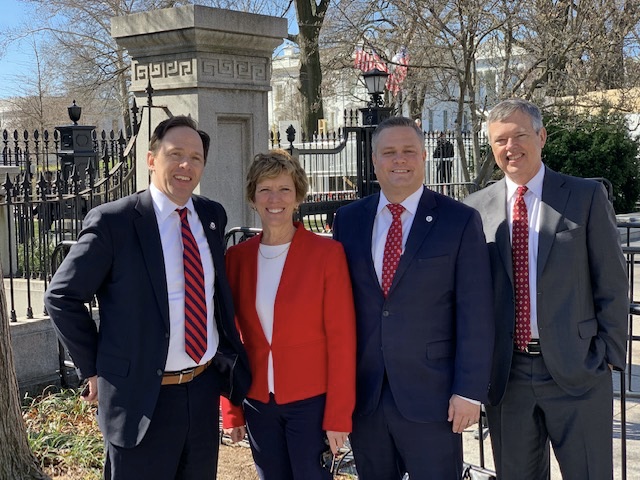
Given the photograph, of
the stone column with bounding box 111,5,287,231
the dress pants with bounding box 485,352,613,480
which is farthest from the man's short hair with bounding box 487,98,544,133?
the stone column with bounding box 111,5,287,231

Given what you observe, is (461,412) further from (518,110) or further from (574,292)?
(518,110)

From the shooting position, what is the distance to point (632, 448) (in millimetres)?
5109

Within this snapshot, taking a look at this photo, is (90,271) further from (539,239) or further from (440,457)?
(539,239)

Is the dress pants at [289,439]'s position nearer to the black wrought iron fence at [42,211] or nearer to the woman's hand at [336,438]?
the woman's hand at [336,438]

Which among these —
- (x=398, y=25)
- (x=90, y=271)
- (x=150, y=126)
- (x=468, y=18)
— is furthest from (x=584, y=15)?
(x=90, y=271)

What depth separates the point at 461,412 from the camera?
9.83ft

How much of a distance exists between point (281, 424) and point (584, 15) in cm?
1144

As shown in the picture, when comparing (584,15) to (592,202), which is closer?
(592,202)

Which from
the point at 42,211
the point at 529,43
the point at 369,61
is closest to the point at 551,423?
the point at 42,211

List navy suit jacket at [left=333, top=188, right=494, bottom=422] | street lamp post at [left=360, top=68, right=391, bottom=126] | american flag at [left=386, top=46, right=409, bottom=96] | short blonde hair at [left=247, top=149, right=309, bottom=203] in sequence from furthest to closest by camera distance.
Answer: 1. american flag at [left=386, top=46, right=409, bottom=96]
2. street lamp post at [left=360, top=68, right=391, bottom=126]
3. short blonde hair at [left=247, top=149, right=309, bottom=203]
4. navy suit jacket at [left=333, top=188, right=494, bottom=422]

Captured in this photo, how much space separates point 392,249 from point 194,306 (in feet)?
2.76

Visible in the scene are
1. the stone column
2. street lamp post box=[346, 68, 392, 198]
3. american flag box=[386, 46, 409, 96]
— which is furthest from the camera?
american flag box=[386, 46, 409, 96]

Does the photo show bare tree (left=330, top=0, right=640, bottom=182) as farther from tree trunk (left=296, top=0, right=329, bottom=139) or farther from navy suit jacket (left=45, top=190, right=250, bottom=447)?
navy suit jacket (left=45, top=190, right=250, bottom=447)

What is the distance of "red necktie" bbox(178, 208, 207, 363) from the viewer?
3.07 meters
